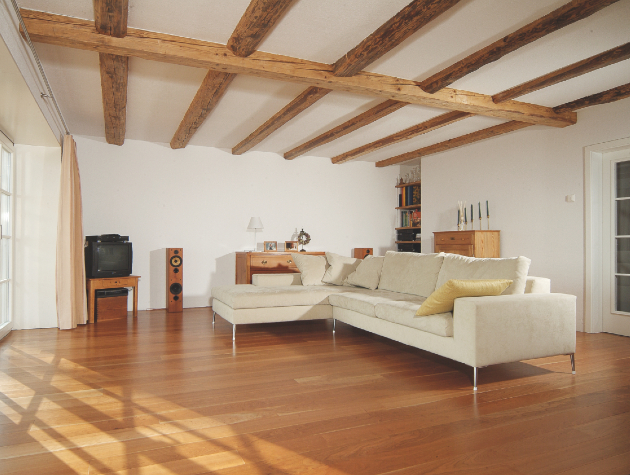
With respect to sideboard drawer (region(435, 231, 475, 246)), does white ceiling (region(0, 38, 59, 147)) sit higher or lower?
higher

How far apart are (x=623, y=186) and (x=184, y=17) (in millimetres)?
4397

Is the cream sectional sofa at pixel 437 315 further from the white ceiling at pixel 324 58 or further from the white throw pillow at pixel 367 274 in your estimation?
the white ceiling at pixel 324 58

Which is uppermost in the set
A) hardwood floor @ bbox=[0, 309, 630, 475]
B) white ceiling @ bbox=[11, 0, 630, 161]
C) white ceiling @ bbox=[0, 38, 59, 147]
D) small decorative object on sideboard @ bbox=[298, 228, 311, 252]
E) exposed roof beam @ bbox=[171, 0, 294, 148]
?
white ceiling @ bbox=[11, 0, 630, 161]

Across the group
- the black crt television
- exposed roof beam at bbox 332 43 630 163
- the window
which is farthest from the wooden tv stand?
exposed roof beam at bbox 332 43 630 163

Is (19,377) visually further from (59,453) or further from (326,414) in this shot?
(326,414)

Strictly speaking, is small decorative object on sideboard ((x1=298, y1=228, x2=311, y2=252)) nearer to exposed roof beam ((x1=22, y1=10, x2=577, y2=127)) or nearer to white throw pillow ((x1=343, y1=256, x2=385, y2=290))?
white throw pillow ((x1=343, y1=256, x2=385, y2=290))

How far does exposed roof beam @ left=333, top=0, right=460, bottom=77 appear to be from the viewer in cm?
256

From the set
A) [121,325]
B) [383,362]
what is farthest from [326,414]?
[121,325]

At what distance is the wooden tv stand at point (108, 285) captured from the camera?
5367 millimetres

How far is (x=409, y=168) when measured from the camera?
25.9 feet

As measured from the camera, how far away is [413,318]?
10.8 feet

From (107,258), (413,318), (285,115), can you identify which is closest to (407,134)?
(285,115)

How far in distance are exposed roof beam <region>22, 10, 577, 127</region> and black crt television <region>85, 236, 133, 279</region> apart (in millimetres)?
3069

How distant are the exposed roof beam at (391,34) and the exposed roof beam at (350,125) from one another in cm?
100
